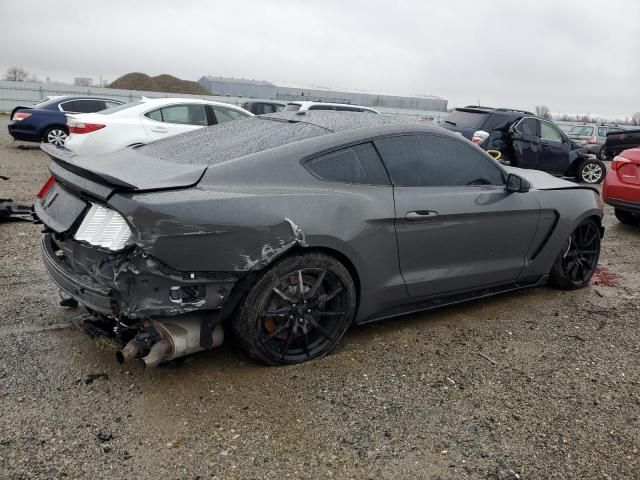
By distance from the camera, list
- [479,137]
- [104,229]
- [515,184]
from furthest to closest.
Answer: [479,137] → [515,184] → [104,229]

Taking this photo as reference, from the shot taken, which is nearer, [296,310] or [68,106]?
[296,310]

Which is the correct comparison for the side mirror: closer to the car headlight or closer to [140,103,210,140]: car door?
the car headlight

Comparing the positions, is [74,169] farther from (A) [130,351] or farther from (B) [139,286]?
(A) [130,351]

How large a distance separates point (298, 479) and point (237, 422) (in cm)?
50

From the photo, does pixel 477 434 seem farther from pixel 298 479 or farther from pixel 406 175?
pixel 406 175

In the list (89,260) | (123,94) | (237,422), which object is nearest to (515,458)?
(237,422)

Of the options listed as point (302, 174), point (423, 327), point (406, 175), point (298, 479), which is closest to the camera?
point (298, 479)

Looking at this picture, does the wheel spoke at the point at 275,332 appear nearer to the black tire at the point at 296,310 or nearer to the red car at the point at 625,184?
the black tire at the point at 296,310

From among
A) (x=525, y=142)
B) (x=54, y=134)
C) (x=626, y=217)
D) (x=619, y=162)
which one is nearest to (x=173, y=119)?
(x=54, y=134)

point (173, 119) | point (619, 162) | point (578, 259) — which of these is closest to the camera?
point (578, 259)

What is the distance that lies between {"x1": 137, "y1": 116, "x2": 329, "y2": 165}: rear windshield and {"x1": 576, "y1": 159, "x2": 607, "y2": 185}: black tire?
10597mm

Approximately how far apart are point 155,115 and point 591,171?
9.79 meters

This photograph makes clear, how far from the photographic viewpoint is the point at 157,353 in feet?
9.33

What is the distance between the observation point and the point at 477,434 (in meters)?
2.77
